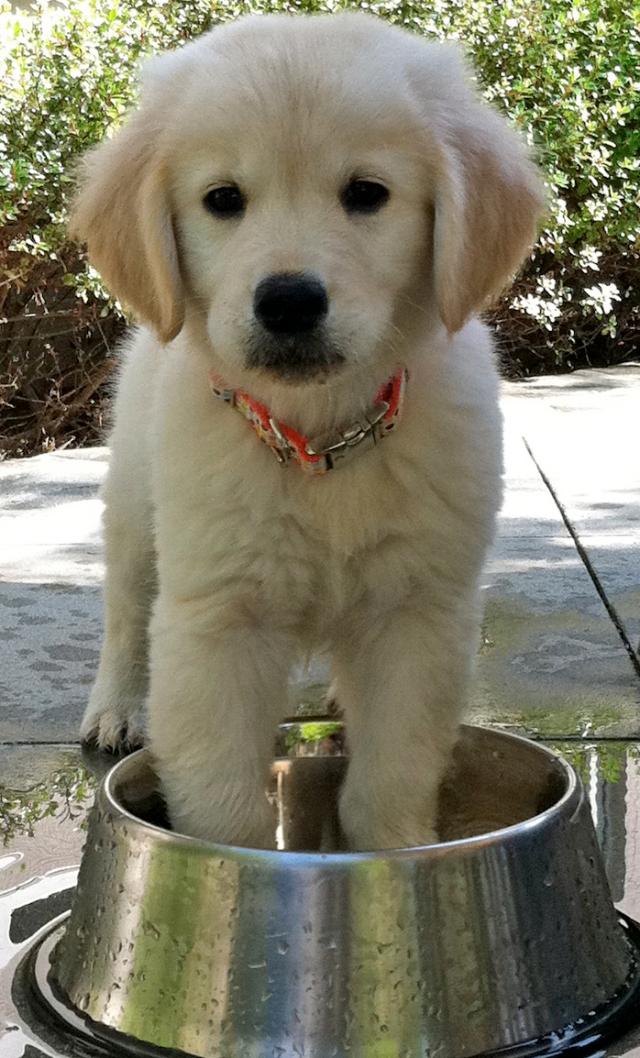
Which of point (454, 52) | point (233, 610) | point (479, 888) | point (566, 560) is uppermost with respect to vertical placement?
point (454, 52)

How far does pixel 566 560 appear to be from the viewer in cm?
482

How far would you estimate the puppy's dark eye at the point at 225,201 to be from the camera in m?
2.39

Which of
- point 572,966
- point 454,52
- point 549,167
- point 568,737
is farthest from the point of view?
point 549,167

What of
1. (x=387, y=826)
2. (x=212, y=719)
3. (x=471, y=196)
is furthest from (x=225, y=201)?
(x=387, y=826)

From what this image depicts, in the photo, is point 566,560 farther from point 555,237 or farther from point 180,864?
point 555,237

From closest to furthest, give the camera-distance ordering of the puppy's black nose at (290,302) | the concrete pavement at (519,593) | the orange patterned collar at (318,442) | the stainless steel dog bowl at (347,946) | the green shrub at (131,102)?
the stainless steel dog bowl at (347,946) < the puppy's black nose at (290,302) < the orange patterned collar at (318,442) < the concrete pavement at (519,593) < the green shrub at (131,102)

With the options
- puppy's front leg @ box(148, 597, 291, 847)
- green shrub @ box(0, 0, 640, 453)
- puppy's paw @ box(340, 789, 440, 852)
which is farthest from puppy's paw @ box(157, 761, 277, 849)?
green shrub @ box(0, 0, 640, 453)

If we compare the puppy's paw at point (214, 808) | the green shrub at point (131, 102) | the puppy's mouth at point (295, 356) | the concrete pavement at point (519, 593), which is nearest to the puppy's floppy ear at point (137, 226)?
the puppy's mouth at point (295, 356)

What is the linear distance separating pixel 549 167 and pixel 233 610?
6772mm

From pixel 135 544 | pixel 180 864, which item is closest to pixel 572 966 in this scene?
pixel 180 864

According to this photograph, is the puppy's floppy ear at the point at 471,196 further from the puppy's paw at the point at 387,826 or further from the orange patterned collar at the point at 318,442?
the puppy's paw at the point at 387,826

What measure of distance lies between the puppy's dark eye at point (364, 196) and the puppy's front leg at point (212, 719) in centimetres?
71

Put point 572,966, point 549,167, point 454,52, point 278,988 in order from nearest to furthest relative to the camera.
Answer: point 278,988, point 572,966, point 454,52, point 549,167

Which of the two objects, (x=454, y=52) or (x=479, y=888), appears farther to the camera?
(x=454, y=52)
